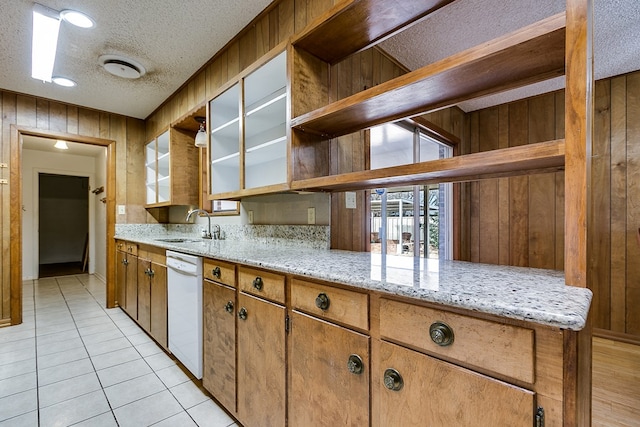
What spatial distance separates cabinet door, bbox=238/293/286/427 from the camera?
4.21ft

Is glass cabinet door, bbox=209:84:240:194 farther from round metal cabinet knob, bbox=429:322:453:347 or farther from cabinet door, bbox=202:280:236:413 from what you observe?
round metal cabinet knob, bbox=429:322:453:347

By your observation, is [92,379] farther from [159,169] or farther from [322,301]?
[159,169]

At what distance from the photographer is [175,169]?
10.2 ft

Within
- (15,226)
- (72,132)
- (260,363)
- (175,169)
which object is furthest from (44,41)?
(260,363)

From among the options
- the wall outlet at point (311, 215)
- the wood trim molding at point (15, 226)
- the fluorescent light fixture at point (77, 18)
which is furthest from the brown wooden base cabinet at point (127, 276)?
the wall outlet at point (311, 215)

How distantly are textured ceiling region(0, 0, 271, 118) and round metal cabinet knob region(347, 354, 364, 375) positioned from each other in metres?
2.01

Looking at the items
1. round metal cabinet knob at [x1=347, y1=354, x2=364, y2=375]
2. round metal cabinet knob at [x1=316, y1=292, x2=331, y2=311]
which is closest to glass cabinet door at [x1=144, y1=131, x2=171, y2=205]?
round metal cabinet knob at [x1=316, y1=292, x2=331, y2=311]

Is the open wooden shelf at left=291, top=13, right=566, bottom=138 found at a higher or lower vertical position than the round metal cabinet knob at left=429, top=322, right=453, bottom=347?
higher

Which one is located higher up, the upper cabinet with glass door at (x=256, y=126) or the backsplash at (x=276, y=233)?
the upper cabinet with glass door at (x=256, y=126)

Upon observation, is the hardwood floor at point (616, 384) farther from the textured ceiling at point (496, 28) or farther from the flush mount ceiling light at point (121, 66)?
the flush mount ceiling light at point (121, 66)

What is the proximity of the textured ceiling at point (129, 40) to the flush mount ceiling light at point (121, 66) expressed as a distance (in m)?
0.05

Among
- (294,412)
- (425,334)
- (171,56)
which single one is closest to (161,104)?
(171,56)

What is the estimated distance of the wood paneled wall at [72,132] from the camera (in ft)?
10.0

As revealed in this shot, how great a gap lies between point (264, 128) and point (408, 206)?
1.58 metres
